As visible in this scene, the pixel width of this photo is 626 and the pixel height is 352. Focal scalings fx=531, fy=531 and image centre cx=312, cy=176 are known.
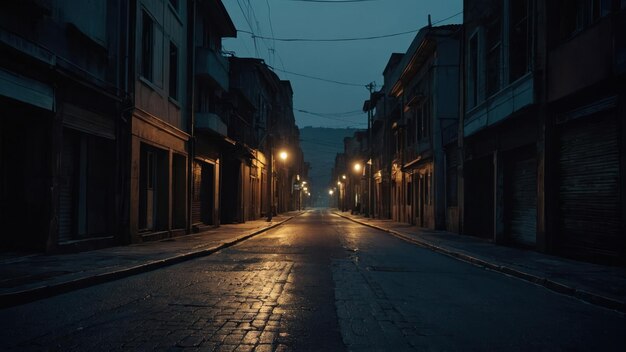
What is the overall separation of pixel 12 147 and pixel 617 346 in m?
11.5

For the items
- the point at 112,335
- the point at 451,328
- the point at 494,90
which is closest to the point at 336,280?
the point at 451,328

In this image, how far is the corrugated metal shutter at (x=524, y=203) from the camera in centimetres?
1514

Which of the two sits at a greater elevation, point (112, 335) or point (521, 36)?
point (521, 36)

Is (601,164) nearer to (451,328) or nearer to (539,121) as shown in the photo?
(539,121)

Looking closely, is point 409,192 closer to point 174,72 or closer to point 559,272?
point 174,72

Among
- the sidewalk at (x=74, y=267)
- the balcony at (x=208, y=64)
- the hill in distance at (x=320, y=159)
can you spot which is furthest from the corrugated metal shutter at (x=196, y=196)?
the hill in distance at (x=320, y=159)

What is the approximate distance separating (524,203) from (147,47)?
1259 cm

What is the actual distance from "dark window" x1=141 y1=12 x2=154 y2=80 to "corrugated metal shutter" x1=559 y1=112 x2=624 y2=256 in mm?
12156

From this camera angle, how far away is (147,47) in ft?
55.2

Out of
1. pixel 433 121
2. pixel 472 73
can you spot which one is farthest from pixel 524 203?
pixel 433 121

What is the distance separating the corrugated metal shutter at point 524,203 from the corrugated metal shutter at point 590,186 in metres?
1.97

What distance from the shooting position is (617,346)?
5004mm

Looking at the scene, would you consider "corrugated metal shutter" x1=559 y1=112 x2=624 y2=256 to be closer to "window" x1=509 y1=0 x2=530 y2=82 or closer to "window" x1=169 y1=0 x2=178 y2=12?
"window" x1=509 y1=0 x2=530 y2=82

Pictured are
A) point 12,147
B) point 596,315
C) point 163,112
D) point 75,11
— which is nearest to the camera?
point 596,315
